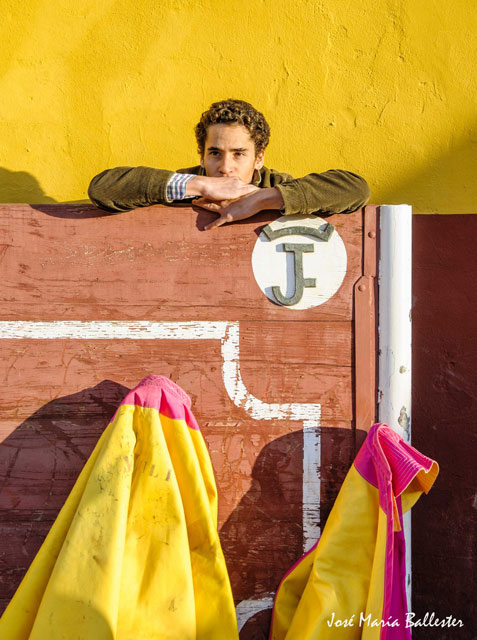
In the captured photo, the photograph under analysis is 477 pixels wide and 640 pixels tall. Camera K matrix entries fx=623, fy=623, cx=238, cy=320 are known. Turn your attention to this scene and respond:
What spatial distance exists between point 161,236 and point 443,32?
1262mm

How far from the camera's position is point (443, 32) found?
2090 millimetres

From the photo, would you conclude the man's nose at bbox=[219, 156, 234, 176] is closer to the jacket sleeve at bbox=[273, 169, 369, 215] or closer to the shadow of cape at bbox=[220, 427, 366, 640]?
the jacket sleeve at bbox=[273, 169, 369, 215]

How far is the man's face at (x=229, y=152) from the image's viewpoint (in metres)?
1.83

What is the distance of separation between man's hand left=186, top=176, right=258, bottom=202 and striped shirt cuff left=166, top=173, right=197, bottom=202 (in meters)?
0.01

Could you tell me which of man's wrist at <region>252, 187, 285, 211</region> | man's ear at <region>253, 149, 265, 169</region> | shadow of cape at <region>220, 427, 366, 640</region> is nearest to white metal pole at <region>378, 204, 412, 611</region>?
shadow of cape at <region>220, 427, 366, 640</region>

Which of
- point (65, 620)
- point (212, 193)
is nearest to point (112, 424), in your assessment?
point (65, 620)

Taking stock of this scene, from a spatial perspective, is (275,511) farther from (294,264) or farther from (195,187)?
(195,187)

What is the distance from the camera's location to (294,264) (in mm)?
1571

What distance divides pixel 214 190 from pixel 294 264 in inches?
10.9

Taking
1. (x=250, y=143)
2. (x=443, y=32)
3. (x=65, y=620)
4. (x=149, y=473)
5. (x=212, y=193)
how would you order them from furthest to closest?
(x=443, y=32) < (x=250, y=143) < (x=212, y=193) < (x=149, y=473) < (x=65, y=620)

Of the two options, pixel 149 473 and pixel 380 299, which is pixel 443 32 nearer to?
pixel 380 299

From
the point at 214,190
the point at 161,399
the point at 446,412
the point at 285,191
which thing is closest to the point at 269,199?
the point at 285,191

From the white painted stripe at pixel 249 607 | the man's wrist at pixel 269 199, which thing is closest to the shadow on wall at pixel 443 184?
the man's wrist at pixel 269 199

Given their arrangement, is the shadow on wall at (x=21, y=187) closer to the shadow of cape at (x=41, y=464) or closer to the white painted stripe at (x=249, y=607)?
the shadow of cape at (x=41, y=464)
